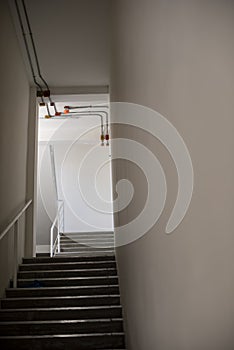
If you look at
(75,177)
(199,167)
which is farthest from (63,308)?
(75,177)

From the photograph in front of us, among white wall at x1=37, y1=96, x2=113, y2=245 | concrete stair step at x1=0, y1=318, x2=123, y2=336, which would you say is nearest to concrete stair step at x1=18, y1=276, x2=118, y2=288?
concrete stair step at x1=0, y1=318, x2=123, y2=336

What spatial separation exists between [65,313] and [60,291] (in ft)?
1.21

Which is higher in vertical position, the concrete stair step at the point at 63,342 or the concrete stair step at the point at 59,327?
the concrete stair step at the point at 59,327

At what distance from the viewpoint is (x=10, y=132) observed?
3543 mm

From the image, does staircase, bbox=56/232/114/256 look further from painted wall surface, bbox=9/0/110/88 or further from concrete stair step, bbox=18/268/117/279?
painted wall surface, bbox=9/0/110/88

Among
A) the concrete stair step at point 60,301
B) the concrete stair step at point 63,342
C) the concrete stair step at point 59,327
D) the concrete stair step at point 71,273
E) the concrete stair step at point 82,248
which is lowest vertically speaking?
the concrete stair step at point 63,342

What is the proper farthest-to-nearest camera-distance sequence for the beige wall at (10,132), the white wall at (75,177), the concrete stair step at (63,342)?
the white wall at (75,177)
the beige wall at (10,132)
the concrete stair step at (63,342)

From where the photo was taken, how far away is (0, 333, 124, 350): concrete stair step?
2.77 m

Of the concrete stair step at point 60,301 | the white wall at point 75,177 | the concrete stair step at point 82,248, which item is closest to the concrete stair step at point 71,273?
the concrete stair step at point 60,301

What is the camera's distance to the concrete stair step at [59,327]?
2910mm

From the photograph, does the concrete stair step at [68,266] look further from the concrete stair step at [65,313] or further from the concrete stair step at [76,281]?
the concrete stair step at [65,313]

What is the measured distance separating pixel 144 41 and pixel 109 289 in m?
2.71

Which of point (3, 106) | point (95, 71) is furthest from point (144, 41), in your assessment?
point (95, 71)

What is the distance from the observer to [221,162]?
0.65 meters
